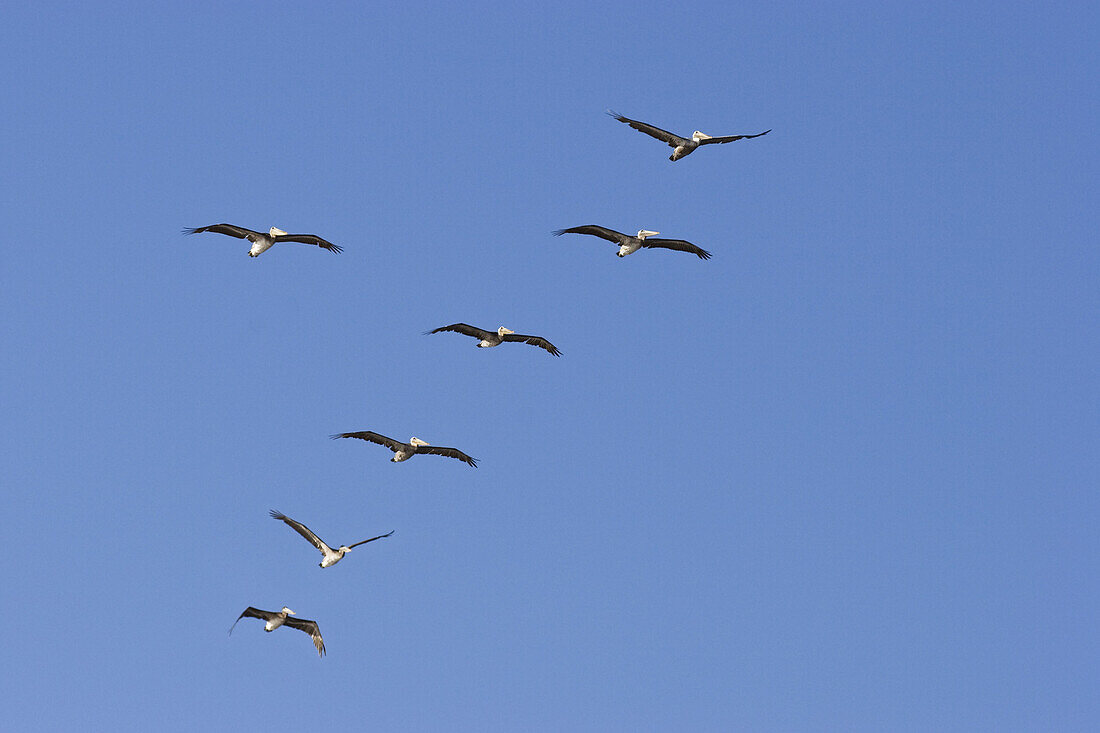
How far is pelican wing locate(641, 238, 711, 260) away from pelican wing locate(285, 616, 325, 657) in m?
24.2

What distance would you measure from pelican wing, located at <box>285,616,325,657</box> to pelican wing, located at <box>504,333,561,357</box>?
16751mm

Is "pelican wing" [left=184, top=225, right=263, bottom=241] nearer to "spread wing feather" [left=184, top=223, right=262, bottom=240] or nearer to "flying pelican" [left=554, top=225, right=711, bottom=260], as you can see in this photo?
"spread wing feather" [left=184, top=223, right=262, bottom=240]

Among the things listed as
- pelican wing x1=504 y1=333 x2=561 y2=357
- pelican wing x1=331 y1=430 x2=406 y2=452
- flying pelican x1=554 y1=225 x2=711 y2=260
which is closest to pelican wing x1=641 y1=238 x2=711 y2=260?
flying pelican x1=554 y1=225 x2=711 y2=260

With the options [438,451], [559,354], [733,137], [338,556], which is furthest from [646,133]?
[338,556]

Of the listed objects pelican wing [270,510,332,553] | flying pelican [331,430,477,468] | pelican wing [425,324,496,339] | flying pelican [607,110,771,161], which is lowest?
pelican wing [270,510,332,553]

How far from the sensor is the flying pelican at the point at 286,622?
77.6 metres

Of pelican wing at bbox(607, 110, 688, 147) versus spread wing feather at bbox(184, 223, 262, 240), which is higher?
pelican wing at bbox(607, 110, 688, 147)

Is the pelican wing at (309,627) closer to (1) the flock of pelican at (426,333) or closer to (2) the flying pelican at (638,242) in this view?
(1) the flock of pelican at (426,333)

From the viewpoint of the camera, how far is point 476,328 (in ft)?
267

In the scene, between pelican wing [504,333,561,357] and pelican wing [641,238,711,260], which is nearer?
pelican wing [641,238,711,260]

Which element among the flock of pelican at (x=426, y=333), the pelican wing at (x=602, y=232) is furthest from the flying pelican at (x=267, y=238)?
the pelican wing at (x=602, y=232)

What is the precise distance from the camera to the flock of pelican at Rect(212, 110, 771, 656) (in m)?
76.2

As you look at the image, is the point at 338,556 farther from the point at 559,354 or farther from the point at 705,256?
the point at 705,256

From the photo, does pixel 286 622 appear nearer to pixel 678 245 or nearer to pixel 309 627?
pixel 309 627
